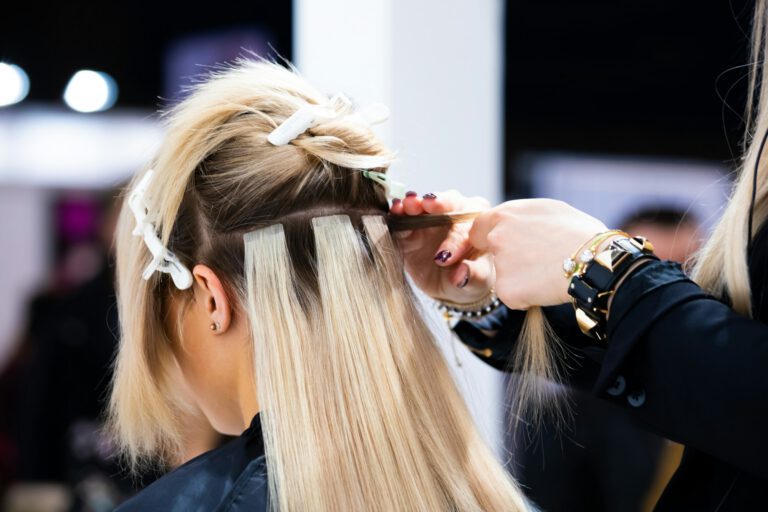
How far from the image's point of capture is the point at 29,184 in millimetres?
3117

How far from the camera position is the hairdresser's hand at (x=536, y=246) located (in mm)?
920

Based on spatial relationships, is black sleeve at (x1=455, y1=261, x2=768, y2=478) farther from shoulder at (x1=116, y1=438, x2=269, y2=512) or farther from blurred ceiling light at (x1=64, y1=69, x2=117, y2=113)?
blurred ceiling light at (x1=64, y1=69, x2=117, y2=113)

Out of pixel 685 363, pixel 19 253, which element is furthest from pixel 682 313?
pixel 19 253

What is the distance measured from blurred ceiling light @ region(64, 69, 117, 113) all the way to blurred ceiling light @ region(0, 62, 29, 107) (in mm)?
138

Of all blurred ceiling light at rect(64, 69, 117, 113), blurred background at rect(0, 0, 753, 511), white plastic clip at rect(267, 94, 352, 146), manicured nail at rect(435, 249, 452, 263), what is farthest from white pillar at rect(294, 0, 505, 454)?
blurred ceiling light at rect(64, 69, 117, 113)

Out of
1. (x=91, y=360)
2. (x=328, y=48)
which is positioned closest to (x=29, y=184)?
(x=91, y=360)

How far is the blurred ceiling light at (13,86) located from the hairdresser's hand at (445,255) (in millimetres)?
2324

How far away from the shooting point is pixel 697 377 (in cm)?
77

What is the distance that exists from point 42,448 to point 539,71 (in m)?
2.26

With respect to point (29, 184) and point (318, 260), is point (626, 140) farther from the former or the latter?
point (318, 260)

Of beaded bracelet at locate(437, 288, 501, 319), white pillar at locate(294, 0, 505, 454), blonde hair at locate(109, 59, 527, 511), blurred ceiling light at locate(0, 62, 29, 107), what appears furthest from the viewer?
blurred ceiling light at locate(0, 62, 29, 107)

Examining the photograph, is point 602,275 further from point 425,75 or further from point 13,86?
point 13,86

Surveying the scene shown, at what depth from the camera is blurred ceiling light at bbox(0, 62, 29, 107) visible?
120 inches

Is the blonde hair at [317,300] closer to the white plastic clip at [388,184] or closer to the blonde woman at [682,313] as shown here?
the white plastic clip at [388,184]
